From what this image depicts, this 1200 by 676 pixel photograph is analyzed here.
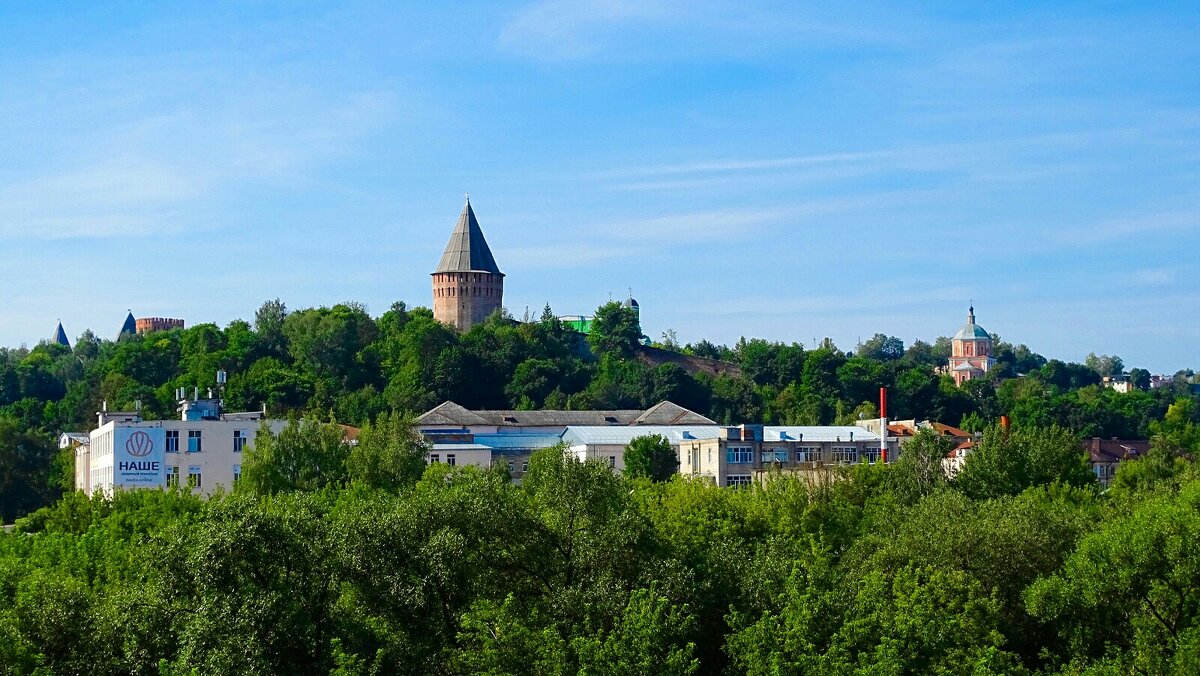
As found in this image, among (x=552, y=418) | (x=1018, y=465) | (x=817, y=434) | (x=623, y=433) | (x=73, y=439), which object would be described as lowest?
(x=1018, y=465)

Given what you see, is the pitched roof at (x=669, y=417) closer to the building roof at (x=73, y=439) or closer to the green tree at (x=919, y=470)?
the building roof at (x=73, y=439)

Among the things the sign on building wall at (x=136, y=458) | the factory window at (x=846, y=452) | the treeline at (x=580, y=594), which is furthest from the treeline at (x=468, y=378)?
the treeline at (x=580, y=594)

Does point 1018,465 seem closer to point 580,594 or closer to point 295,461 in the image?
point 295,461

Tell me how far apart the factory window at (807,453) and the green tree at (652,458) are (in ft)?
20.8

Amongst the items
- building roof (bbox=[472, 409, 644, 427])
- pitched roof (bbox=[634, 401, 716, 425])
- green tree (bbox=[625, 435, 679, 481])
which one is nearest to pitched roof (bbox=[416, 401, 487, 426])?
building roof (bbox=[472, 409, 644, 427])

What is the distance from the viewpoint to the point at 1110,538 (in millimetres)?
36750

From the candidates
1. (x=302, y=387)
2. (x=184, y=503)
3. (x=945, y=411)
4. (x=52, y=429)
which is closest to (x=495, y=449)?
(x=302, y=387)

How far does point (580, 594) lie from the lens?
3209cm

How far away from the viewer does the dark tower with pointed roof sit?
133750mm

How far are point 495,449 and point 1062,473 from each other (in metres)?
40.5

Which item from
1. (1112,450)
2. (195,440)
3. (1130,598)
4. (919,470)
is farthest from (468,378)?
(1130,598)

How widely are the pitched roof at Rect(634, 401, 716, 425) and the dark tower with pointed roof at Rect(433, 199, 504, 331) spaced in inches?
1033

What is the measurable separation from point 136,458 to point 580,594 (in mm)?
45113

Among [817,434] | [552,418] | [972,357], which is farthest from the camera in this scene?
[972,357]
